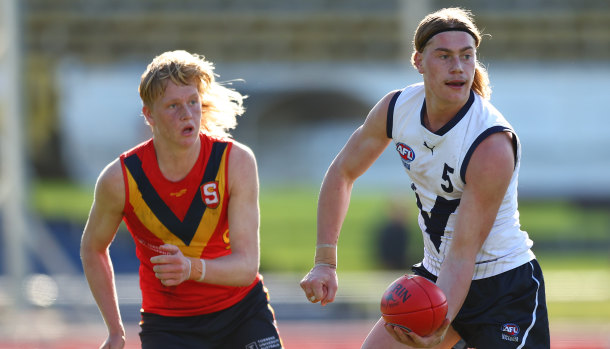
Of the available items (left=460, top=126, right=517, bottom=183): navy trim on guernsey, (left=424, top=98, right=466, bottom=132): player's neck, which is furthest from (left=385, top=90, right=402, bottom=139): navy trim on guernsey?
(left=460, top=126, right=517, bottom=183): navy trim on guernsey

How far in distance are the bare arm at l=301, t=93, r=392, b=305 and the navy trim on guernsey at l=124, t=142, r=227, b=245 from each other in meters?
0.48

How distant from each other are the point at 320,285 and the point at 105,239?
909mm

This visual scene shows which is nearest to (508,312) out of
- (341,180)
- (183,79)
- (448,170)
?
(448,170)

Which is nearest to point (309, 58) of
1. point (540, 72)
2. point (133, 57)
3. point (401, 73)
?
point (401, 73)

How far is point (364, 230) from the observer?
14.8 m

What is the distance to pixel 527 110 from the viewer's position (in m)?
17.2

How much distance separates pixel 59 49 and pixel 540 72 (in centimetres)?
1025

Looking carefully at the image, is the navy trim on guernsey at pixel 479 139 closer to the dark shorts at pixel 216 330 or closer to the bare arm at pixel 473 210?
the bare arm at pixel 473 210

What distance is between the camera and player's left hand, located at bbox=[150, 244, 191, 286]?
2887mm

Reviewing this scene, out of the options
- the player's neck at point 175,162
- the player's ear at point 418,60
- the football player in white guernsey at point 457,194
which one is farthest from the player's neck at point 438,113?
the player's neck at point 175,162

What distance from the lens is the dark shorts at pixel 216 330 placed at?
3402mm

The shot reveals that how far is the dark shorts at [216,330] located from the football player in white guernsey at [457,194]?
0.33 m

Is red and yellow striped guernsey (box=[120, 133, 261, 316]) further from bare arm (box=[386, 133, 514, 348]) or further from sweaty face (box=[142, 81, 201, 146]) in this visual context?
bare arm (box=[386, 133, 514, 348])

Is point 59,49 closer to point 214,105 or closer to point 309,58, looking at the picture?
point 309,58
